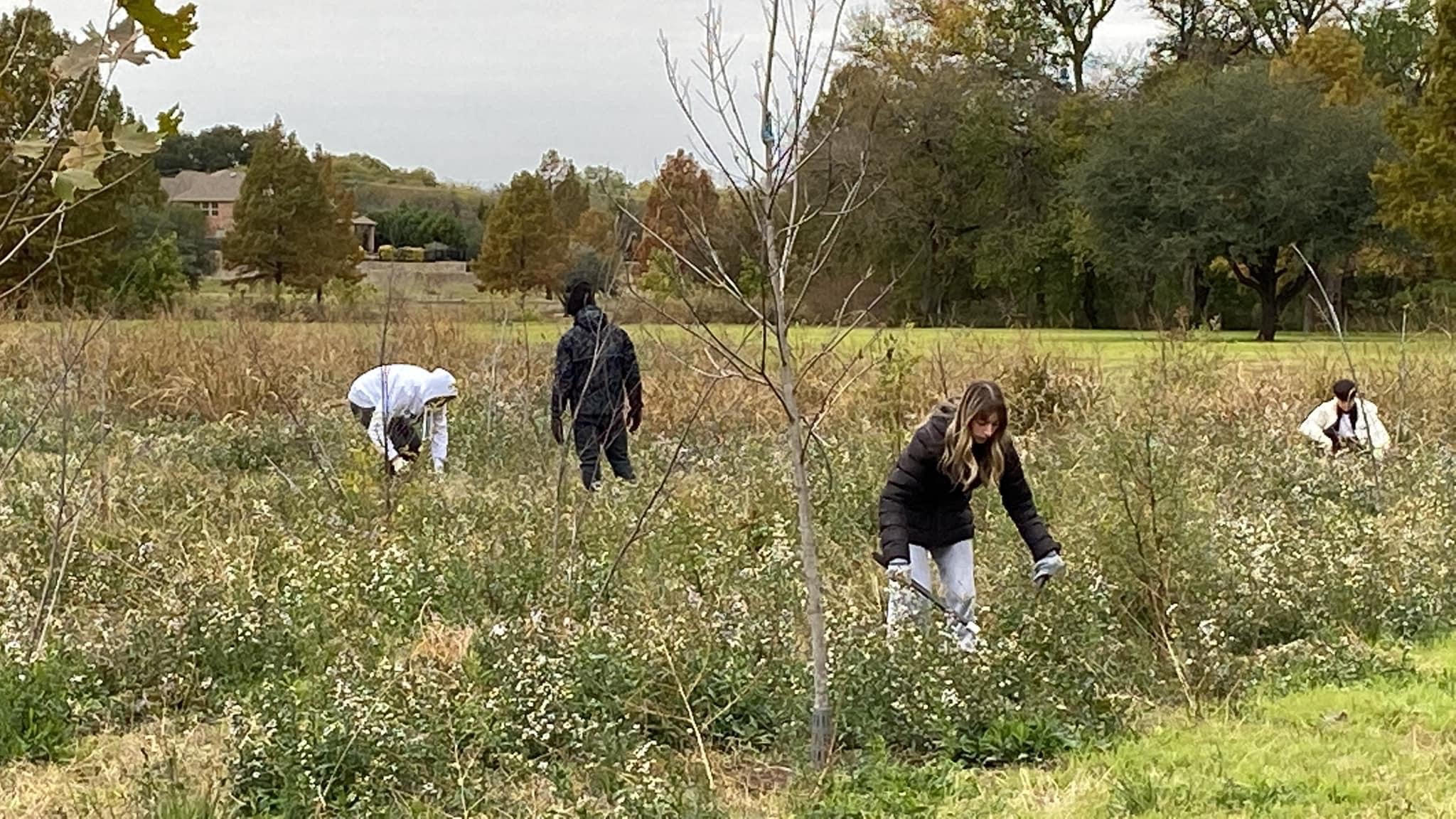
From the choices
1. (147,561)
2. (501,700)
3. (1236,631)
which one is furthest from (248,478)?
(1236,631)

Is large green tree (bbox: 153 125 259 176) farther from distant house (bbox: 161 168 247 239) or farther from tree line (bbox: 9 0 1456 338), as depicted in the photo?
tree line (bbox: 9 0 1456 338)

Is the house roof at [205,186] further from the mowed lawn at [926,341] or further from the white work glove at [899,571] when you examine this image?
the white work glove at [899,571]

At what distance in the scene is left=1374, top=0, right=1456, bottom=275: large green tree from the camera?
33.3m

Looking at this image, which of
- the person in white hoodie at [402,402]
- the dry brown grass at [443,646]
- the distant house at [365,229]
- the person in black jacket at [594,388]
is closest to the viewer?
the dry brown grass at [443,646]

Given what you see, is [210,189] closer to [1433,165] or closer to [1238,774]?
[1433,165]

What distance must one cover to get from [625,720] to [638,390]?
18.2 feet

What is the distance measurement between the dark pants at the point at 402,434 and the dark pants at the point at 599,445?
1.01 meters

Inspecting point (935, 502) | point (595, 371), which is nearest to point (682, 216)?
point (935, 502)

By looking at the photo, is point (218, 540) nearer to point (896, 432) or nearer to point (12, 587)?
point (12, 587)

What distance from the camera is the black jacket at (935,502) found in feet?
20.0

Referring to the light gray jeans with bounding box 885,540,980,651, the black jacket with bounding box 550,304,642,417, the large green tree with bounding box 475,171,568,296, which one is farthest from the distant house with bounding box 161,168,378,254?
the light gray jeans with bounding box 885,540,980,651

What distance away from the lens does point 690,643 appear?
571 cm

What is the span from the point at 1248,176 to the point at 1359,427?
28.7 m

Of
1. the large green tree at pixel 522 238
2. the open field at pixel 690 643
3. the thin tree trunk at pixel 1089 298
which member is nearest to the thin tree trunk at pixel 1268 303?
the thin tree trunk at pixel 1089 298
